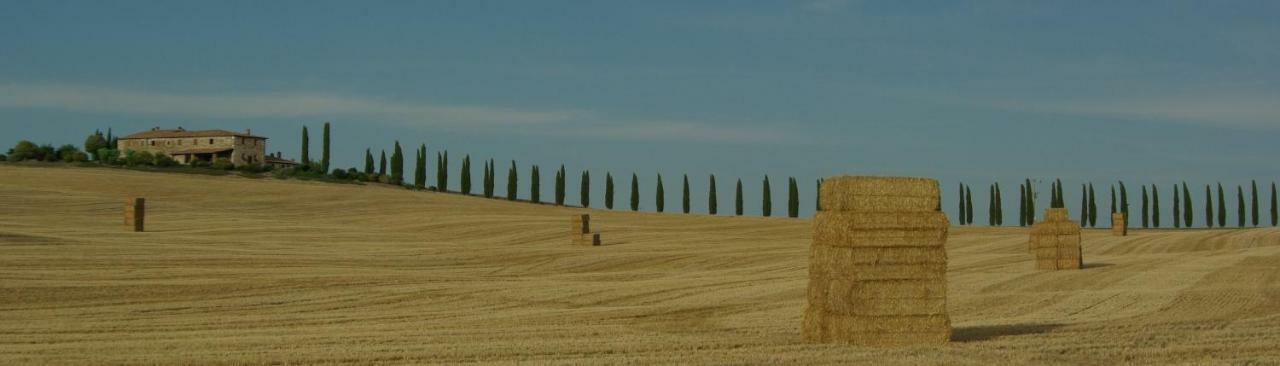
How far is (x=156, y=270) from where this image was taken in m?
29.5

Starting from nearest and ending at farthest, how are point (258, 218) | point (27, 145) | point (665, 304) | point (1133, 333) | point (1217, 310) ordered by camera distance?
point (1133, 333) → point (1217, 310) → point (665, 304) → point (258, 218) → point (27, 145)

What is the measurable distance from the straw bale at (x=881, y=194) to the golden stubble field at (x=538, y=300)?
1668 millimetres

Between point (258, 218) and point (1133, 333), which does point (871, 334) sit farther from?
point (258, 218)

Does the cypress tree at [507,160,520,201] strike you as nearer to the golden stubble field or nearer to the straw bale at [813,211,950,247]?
the golden stubble field

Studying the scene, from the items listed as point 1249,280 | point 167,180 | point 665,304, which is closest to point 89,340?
point 665,304

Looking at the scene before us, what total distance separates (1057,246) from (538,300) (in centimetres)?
1464

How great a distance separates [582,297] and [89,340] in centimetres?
982

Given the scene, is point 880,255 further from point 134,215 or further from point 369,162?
point 369,162

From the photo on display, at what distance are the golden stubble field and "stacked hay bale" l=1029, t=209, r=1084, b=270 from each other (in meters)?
0.95

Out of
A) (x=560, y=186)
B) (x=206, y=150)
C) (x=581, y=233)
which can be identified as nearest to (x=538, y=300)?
(x=581, y=233)

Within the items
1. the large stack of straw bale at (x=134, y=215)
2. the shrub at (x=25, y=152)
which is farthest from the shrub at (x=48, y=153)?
the large stack of straw bale at (x=134, y=215)

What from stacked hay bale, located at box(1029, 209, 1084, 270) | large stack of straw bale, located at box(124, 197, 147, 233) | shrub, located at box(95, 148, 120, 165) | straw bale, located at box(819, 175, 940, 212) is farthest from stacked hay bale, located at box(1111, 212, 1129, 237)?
shrub, located at box(95, 148, 120, 165)

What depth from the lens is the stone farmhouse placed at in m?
126

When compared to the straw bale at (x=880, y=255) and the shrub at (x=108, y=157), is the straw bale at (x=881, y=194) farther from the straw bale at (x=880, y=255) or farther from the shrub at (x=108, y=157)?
the shrub at (x=108, y=157)
